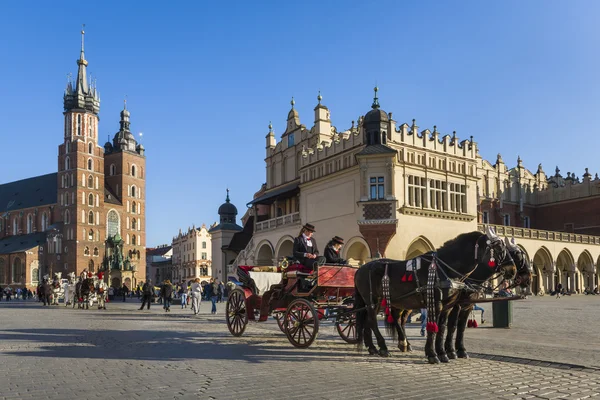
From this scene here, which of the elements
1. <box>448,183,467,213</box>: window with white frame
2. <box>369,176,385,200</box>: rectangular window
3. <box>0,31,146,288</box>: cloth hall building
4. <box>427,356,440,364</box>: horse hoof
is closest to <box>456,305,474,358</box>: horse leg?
<box>427,356,440,364</box>: horse hoof

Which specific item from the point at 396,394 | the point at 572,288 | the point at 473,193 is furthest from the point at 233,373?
the point at 572,288

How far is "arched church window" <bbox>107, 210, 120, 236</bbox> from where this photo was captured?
10538cm

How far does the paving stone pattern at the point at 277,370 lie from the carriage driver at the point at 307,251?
1608 millimetres

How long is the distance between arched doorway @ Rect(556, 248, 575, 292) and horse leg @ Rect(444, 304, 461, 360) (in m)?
42.8

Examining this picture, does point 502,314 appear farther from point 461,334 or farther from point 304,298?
point 304,298

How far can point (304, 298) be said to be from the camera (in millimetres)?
11383

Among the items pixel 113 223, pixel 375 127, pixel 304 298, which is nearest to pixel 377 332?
pixel 304 298

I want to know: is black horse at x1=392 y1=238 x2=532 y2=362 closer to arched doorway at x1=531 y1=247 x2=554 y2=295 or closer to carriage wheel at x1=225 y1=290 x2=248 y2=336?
carriage wheel at x1=225 y1=290 x2=248 y2=336

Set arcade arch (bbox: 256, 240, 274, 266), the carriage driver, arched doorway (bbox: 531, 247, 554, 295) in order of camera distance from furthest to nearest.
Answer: arched doorway (bbox: 531, 247, 554, 295)
arcade arch (bbox: 256, 240, 274, 266)
the carriage driver

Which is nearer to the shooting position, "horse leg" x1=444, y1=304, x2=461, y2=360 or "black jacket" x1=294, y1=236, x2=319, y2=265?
"horse leg" x1=444, y1=304, x2=461, y2=360

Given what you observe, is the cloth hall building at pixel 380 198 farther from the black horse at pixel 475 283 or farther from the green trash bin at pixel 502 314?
the black horse at pixel 475 283

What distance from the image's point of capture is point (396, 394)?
649cm

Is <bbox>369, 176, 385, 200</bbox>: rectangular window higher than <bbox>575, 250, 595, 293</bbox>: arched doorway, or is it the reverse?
<bbox>369, 176, 385, 200</bbox>: rectangular window

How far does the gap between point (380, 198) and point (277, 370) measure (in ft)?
82.0
